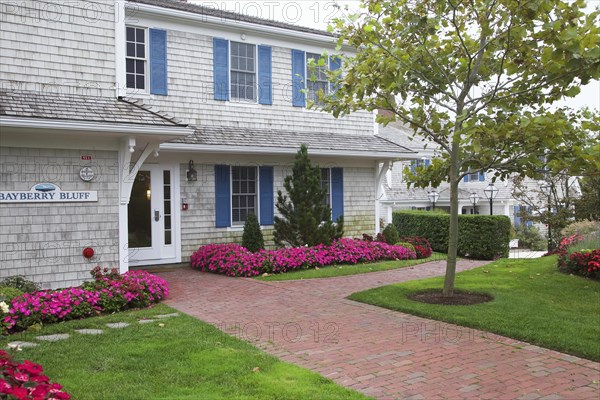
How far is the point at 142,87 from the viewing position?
1268 centimetres

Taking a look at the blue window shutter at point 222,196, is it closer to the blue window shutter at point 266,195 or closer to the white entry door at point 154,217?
the blue window shutter at point 266,195

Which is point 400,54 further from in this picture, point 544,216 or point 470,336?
point 544,216

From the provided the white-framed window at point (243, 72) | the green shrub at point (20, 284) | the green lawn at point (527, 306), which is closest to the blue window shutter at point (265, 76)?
the white-framed window at point (243, 72)

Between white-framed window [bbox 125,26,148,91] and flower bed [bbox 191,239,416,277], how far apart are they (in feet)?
13.6

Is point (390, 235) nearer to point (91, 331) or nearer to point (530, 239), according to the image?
point (91, 331)

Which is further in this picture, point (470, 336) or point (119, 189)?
point (119, 189)

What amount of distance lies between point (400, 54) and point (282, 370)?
4973 mm

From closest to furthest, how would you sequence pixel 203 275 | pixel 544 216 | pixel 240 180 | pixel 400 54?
pixel 400 54, pixel 203 275, pixel 240 180, pixel 544 216

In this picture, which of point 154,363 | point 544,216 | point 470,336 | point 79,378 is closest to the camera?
point 79,378

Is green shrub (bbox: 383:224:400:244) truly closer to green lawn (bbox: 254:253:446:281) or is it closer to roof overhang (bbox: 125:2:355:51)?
green lawn (bbox: 254:253:446:281)

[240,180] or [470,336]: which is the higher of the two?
[240,180]

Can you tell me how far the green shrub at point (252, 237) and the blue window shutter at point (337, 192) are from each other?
11.0ft

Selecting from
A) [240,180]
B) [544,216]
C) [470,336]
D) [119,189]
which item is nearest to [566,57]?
[470,336]

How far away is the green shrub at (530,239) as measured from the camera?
26.5 metres
